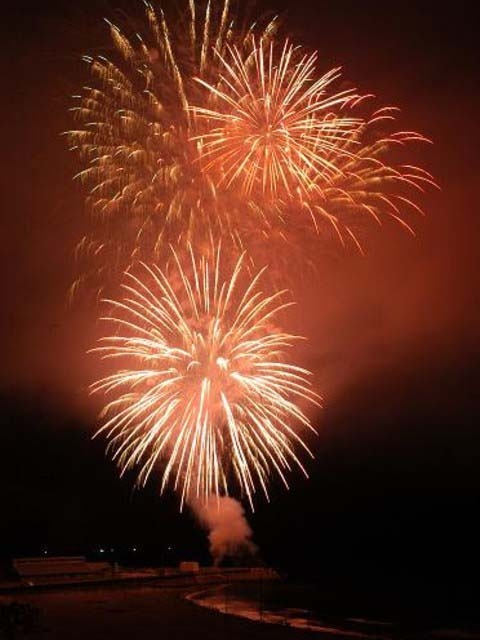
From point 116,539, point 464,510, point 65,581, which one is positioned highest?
point 464,510

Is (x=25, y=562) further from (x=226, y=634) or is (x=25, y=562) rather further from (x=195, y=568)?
(x=226, y=634)

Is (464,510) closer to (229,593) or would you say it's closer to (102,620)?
(229,593)

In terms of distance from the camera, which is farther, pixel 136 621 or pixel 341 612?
pixel 341 612

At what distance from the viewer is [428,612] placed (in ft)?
150

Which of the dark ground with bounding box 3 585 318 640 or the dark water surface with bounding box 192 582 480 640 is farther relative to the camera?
the dark water surface with bounding box 192 582 480 640

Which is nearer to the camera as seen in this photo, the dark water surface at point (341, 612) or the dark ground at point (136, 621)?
the dark ground at point (136, 621)

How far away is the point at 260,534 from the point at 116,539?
21.2 metres

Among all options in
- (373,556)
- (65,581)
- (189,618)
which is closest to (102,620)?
(189,618)

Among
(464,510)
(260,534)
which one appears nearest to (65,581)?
(260,534)

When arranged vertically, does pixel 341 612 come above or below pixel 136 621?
above

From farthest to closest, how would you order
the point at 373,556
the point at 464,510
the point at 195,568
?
the point at 464,510
the point at 373,556
the point at 195,568

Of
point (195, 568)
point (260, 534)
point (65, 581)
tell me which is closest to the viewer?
point (65, 581)

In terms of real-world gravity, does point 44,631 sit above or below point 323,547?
below

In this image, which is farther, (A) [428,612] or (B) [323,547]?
(B) [323,547]
